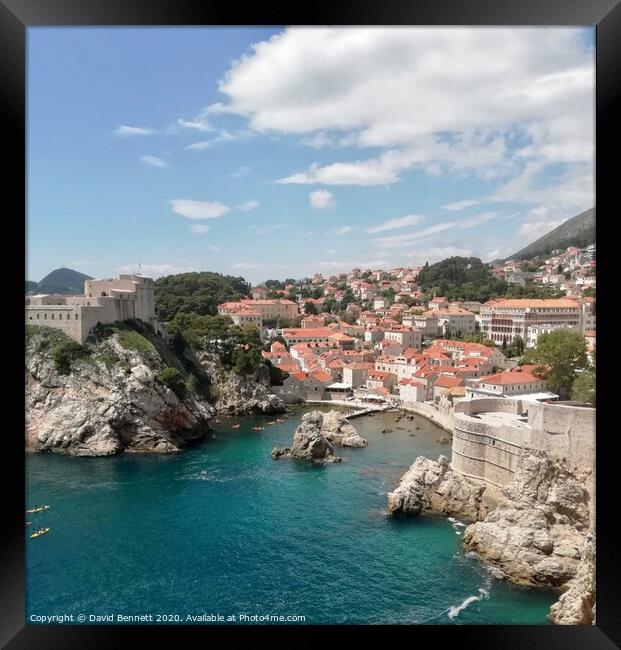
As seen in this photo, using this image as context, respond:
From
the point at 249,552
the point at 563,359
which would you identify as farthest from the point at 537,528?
the point at 563,359

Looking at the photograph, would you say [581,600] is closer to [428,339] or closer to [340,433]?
[340,433]

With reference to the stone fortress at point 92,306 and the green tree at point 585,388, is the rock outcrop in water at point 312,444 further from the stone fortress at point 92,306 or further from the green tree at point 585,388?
the stone fortress at point 92,306

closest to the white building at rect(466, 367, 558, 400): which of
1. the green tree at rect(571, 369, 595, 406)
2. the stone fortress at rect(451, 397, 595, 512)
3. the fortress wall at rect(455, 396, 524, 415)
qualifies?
the green tree at rect(571, 369, 595, 406)

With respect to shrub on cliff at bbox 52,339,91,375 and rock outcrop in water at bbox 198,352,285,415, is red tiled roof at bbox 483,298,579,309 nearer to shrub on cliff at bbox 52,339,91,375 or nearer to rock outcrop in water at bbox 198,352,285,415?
rock outcrop in water at bbox 198,352,285,415

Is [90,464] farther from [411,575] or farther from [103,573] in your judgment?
[411,575]

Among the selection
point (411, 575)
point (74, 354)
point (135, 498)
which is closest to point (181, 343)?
point (74, 354)
